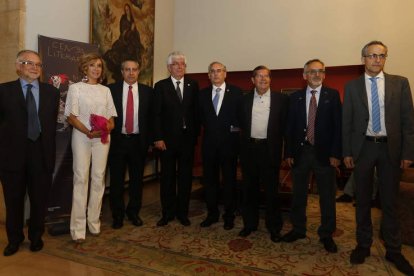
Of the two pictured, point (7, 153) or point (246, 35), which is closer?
point (7, 153)

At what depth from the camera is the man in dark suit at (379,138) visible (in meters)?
2.83

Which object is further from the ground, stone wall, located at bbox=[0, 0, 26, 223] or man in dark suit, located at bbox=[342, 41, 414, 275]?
stone wall, located at bbox=[0, 0, 26, 223]

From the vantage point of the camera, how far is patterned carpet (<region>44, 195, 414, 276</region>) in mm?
2830

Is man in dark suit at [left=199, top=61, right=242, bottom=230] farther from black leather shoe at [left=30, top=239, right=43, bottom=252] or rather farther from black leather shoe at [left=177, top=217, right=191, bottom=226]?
black leather shoe at [left=30, top=239, right=43, bottom=252]

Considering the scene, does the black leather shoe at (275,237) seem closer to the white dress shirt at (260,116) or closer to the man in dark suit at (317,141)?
the man in dark suit at (317,141)

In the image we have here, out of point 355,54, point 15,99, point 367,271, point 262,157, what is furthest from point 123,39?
point 367,271

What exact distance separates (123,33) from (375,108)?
4067 millimetres

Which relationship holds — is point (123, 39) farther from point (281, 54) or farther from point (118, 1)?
point (281, 54)

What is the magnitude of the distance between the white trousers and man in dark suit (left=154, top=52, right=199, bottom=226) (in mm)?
678

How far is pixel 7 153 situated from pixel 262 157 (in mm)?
2426

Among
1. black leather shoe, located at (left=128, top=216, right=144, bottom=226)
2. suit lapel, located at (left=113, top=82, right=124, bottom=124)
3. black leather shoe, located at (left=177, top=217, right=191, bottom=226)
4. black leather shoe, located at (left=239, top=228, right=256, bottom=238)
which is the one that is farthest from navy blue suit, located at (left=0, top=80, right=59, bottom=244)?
black leather shoe, located at (left=239, top=228, right=256, bottom=238)

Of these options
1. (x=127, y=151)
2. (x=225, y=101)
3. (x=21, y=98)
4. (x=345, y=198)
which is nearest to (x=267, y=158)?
(x=225, y=101)

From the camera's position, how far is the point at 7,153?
2990mm

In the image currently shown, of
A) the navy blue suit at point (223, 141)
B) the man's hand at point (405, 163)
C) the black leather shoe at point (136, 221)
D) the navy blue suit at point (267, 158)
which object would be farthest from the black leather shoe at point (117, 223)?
the man's hand at point (405, 163)
